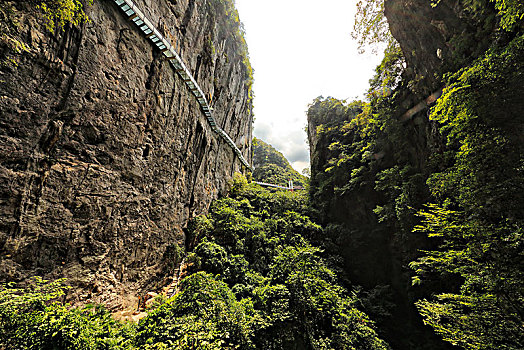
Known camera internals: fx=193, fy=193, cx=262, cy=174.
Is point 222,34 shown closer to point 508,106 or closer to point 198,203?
point 198,203

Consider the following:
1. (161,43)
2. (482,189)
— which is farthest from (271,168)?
(482,189)

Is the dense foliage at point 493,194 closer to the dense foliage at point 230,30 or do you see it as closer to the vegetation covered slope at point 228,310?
the vegetation covered slope at point 228,310

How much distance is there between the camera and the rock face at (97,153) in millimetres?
4758

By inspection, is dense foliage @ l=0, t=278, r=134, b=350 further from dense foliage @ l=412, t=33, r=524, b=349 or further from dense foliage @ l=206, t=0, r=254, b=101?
dense foliage @ l=206, t=0, r=254, b=101

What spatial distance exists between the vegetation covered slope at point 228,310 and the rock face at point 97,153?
3.28 ft

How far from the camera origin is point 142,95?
7914mm

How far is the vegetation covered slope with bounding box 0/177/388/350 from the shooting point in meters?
3.67

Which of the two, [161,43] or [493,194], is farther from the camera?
[161,43]

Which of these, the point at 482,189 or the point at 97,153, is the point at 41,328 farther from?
the point at 482,189

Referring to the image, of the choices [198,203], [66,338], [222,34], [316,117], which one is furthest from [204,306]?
[316,117]

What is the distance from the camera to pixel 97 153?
6.33 meters

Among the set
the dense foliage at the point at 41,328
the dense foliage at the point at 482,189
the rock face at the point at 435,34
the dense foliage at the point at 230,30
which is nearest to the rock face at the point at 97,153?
the dense foliage at the point at 41,328

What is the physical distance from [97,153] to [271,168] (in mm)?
29848

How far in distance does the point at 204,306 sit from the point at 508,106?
963 cm
